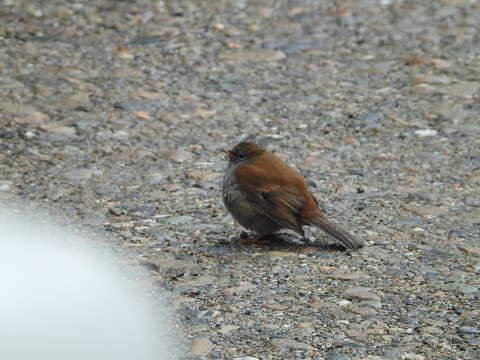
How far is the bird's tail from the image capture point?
6074 millimetres

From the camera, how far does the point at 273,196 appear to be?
617cm

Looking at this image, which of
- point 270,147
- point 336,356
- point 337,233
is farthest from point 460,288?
point 270,147

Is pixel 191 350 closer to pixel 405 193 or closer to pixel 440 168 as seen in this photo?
pixel 405 193

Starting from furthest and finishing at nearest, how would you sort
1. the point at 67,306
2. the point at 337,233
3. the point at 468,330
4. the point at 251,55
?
the point at 251,55
the point at 337,233
the point at 67,306
the point at 468,330

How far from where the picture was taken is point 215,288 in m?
5.61

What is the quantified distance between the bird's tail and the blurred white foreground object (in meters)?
1.26

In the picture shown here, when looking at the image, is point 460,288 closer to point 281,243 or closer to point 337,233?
point 337,233

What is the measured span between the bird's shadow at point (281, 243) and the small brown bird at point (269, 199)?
0.37 ft

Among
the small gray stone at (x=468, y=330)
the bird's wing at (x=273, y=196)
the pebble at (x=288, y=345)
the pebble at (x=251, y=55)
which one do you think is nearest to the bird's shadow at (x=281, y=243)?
the bird's wing at (x=273, y=196)

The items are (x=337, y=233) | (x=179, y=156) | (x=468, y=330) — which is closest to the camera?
(x=468, y=330)

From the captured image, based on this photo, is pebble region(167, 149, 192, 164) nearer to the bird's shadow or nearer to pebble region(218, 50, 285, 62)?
the bird's shadow

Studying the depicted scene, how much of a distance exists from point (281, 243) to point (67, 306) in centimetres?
164

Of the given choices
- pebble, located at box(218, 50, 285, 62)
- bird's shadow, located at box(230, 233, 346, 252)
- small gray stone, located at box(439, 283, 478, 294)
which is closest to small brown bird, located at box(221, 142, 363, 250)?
bird's shadow, located at box(230, 233, 346, 252)

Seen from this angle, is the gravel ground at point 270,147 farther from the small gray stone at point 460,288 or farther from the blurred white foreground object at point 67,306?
the blurred white foreground object at point 67,306
